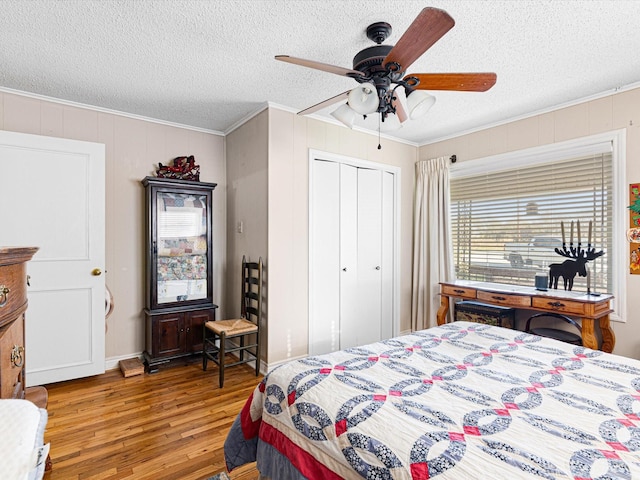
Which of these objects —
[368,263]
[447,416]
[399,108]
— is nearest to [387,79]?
[399,108]

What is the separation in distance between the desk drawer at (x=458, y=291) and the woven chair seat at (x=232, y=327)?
1985 mm

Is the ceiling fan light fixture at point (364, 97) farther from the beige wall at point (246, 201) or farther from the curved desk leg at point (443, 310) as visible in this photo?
the curved desk leg at point (443, 310)

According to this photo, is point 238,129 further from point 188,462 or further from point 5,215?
point 188,462

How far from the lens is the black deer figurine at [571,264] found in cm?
304

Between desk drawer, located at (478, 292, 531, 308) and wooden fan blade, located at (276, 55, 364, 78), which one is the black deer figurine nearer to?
desk drawer, located at (478, 292, 531, 308)

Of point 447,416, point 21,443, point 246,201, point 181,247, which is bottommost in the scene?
point 447,416

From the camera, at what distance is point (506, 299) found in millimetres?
3182

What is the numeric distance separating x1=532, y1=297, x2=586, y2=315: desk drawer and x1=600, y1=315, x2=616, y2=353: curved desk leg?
34cm

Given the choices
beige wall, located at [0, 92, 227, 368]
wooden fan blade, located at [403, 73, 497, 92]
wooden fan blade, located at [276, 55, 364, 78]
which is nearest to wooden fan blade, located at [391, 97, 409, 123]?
wooden fan blade, located at [403, 73, 497, 92]

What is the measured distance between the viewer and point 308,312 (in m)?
3.53

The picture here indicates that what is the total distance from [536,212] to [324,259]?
2163 millimetres

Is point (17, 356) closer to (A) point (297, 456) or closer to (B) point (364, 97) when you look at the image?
(A) point (297, 456)

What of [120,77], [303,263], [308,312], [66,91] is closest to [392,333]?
[308,312]

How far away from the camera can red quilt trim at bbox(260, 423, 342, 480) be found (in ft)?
4.09
